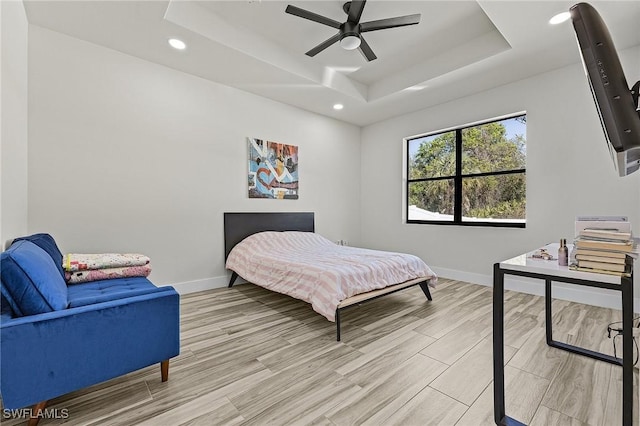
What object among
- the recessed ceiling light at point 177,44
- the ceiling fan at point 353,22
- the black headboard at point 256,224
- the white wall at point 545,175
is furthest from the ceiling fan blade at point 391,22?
the black headboard at point 256,224

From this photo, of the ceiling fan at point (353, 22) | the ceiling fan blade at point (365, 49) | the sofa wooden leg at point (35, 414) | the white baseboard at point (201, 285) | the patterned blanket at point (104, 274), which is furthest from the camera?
the white baseboard at point (201, 285)

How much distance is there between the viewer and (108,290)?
204 cm

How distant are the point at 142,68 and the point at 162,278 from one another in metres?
2.41

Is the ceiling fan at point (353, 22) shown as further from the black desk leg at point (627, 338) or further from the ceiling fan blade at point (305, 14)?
the black desk leg at point (627, 338)

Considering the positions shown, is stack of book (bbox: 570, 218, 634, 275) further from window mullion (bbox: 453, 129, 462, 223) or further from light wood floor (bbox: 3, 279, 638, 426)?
window mullion (bbox: 453, 129, 462, 223)

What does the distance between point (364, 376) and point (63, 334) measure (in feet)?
5.31

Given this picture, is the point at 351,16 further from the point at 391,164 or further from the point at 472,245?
the point at 472,245

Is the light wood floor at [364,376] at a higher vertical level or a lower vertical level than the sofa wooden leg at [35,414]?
lower

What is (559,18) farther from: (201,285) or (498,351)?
(201,285)

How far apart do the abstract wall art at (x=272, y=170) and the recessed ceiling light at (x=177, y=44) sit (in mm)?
1335

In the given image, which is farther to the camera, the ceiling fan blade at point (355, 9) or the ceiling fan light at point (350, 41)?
the ceiling fan light at point (350, 41)

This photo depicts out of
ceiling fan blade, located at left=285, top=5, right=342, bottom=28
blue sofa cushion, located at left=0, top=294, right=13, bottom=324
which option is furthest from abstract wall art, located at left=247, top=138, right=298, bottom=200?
blue sofa cushion, located at left=0, top=294, right=13, bottom=324

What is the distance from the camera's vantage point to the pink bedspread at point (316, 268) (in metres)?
Answer: 2.38

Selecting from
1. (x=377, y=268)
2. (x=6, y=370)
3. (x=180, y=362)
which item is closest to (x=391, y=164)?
(x=377, y=268)
